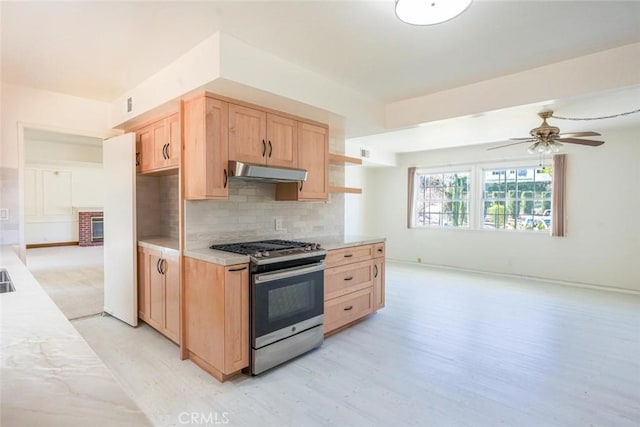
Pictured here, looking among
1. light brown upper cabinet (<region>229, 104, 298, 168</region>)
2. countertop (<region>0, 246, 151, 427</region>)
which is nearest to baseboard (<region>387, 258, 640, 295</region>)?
light brown upper cabinet (<region>229, 104, 298, 168</region>)

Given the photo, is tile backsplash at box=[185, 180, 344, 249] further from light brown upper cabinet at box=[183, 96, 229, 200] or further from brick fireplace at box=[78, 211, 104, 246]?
brick fireplace at box=[78, 211, 104, 246]

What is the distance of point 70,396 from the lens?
73 centimetres

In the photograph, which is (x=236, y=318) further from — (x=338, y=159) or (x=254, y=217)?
(x=338, y=159)

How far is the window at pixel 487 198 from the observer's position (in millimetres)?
5852

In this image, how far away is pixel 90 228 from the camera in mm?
9656

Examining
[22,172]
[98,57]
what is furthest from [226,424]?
[22,172]

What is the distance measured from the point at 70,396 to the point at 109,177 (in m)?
3.61

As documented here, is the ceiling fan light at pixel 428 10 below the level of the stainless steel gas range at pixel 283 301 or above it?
above

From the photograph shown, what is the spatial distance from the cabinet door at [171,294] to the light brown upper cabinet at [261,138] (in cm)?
109

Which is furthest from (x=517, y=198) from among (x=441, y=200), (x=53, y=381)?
(x=53, y=381)

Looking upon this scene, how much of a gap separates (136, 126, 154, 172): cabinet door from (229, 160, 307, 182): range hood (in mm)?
1174

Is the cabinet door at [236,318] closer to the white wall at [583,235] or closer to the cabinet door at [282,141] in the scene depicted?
the cabinet door at [282,141]

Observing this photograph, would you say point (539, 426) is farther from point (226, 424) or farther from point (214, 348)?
point (214, 348)

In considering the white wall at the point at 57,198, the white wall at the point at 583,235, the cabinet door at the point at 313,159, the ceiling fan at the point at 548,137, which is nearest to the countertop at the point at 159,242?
the cabinet door at the point at 313,159
